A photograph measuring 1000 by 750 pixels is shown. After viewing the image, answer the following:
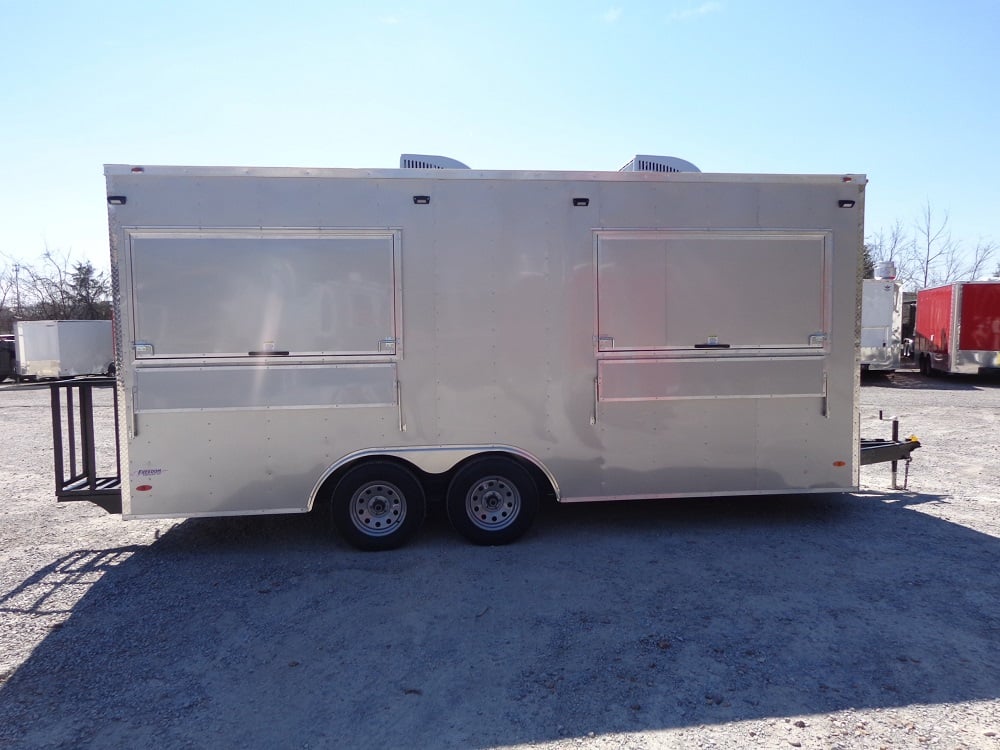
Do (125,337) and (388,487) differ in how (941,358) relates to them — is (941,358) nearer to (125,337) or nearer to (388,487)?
(388,487)

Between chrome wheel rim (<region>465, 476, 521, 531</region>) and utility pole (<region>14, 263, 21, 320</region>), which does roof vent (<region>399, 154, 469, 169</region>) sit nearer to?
chrome wheel rim (<region>465, 476, 521, 531</region>)

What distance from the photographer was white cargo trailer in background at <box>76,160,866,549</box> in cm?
515

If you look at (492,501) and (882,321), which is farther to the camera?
(882,321)

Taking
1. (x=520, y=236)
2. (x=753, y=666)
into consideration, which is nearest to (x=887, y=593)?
(x=753, y=666)

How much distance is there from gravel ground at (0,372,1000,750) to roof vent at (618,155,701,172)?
314 centimetres

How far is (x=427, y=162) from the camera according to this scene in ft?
18.9

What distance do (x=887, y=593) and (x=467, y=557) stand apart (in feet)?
9.63

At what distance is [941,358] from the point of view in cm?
1897

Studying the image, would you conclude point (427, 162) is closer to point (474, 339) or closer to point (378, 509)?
point (474, 339)

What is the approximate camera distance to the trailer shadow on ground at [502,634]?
319cm

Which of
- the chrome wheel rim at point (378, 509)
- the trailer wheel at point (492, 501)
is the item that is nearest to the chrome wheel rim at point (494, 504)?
the trailer wheel at point (492, 501)

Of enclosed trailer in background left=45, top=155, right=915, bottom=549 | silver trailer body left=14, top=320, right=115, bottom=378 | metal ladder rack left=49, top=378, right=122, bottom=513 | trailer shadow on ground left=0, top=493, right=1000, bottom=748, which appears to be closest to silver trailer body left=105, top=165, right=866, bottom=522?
enclosed trailer in background left=45, top=155, right=915, bottom=549

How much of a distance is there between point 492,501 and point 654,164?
3.24 meters

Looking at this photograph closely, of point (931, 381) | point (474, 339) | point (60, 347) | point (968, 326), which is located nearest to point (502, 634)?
point (474, 339)
